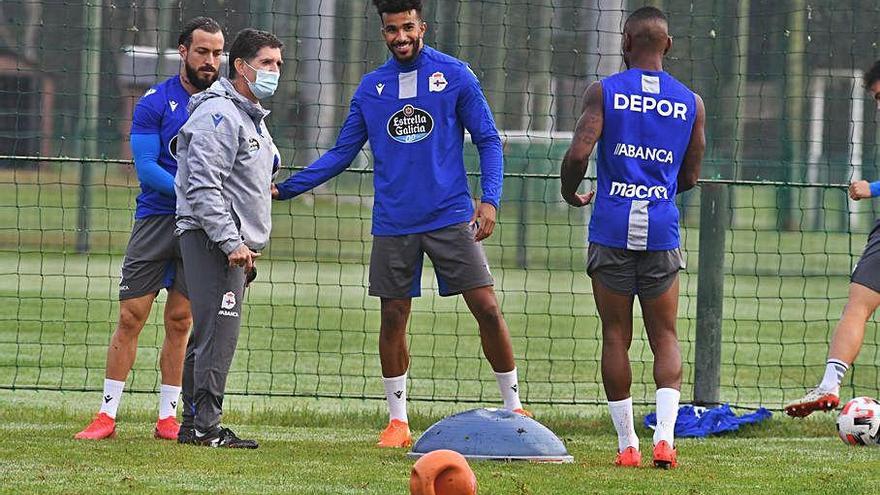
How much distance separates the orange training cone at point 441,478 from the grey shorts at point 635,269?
1887 mm

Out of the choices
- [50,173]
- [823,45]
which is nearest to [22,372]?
[50,173]

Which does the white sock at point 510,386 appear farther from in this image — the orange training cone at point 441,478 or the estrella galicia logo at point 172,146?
the orange training cone at point 441,478

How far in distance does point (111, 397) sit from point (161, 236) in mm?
867

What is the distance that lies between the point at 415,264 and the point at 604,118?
1401mm

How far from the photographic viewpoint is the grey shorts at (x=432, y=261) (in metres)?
7.77

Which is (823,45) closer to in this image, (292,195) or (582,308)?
(292,195)

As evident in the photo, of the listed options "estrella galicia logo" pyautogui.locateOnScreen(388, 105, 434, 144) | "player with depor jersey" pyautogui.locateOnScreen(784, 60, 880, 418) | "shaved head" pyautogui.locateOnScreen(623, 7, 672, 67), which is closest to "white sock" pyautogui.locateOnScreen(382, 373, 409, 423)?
"estrella galicia logo" pyautogui.locateOnScreen(388, 105, 434, 144)

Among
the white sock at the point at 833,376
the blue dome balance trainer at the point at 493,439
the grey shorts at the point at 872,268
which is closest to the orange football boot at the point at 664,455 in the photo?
the blue dome balance trainer at the point at 493,439

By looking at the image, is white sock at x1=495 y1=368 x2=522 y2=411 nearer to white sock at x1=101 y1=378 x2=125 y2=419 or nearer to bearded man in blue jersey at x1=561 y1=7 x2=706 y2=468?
bearded man in blue jersey at x1=561 y1=7 x2=706 y2=468

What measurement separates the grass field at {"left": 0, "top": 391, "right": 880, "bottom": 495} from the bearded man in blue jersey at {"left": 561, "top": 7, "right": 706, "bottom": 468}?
0.39 metres

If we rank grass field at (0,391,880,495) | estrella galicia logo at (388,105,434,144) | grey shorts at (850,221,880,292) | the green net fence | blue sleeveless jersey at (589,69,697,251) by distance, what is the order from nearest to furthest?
grass field at (0,391,880,495), blue sleeveless jersey at (589,69,697,251), estrella galicia logo at (388,105,434,144), grey shorts at (850,221,880,292), the green net fence

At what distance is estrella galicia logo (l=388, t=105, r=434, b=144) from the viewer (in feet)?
25.4

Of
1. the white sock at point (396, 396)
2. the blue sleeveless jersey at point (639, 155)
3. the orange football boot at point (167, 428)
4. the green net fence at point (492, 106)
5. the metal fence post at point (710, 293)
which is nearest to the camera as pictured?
the blue sleeveless jersey at point (639, 155)

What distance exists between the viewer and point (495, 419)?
7.04 metres
